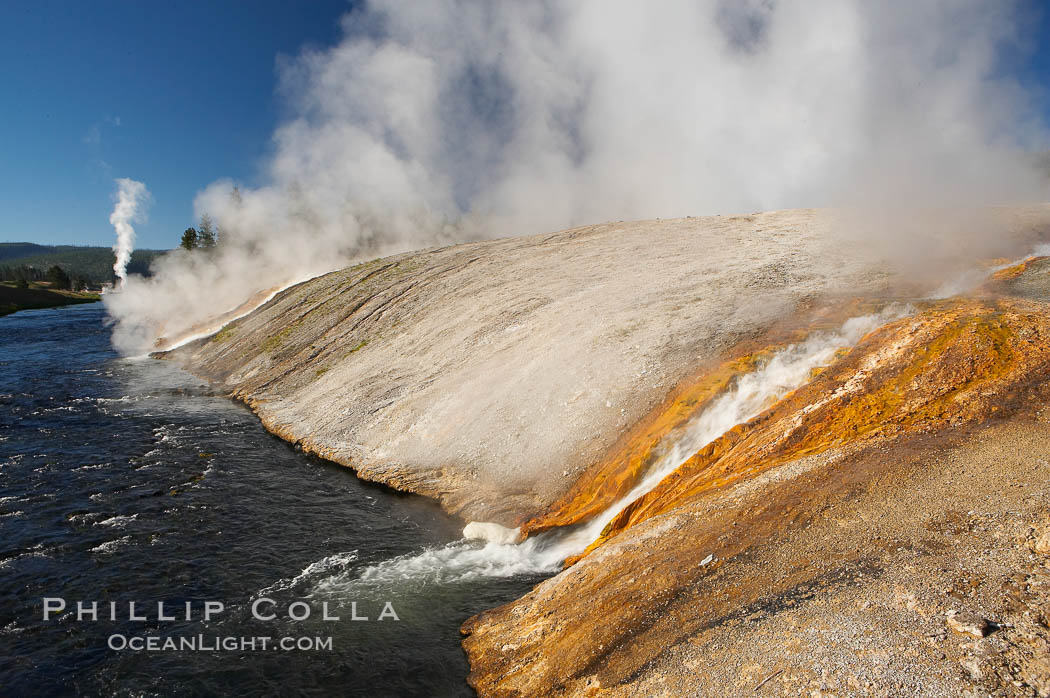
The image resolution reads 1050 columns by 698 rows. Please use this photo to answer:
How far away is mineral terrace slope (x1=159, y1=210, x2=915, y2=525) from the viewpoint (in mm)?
15469

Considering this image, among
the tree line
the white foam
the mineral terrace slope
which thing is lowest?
the white foam

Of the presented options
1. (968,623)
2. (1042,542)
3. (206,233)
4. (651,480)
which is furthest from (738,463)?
(206,233)

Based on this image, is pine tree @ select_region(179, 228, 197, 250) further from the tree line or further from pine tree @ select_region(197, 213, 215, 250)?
the tree line

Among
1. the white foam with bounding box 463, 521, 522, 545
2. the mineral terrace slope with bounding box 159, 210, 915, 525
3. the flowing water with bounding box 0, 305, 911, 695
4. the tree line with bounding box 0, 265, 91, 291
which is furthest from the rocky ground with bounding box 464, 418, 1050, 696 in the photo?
the tree line with bounding box 0, 265, 91, 291

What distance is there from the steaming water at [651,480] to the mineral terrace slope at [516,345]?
4.19 ft

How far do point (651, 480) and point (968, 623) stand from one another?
6.76 m

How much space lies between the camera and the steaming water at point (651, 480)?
39.4ft

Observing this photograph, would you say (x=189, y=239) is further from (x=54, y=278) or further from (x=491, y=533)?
(x=491, y=533)

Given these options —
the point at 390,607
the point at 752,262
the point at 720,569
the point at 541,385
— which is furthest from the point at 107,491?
the point at 752,262

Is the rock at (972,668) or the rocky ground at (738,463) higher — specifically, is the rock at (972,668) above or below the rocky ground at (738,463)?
below

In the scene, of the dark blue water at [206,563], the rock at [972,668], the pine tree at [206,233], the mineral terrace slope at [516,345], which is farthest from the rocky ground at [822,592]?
the pine tree at [206,233]

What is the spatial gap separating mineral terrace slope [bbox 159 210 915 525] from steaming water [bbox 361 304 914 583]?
1.28 m

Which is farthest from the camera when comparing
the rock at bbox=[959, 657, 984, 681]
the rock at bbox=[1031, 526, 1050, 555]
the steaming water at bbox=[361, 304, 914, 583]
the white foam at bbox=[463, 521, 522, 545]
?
the white foam at bbox=[463, 521, 522, 545]

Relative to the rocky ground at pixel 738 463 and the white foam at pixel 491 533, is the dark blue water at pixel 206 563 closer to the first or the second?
the white foam at pixel 491 533
